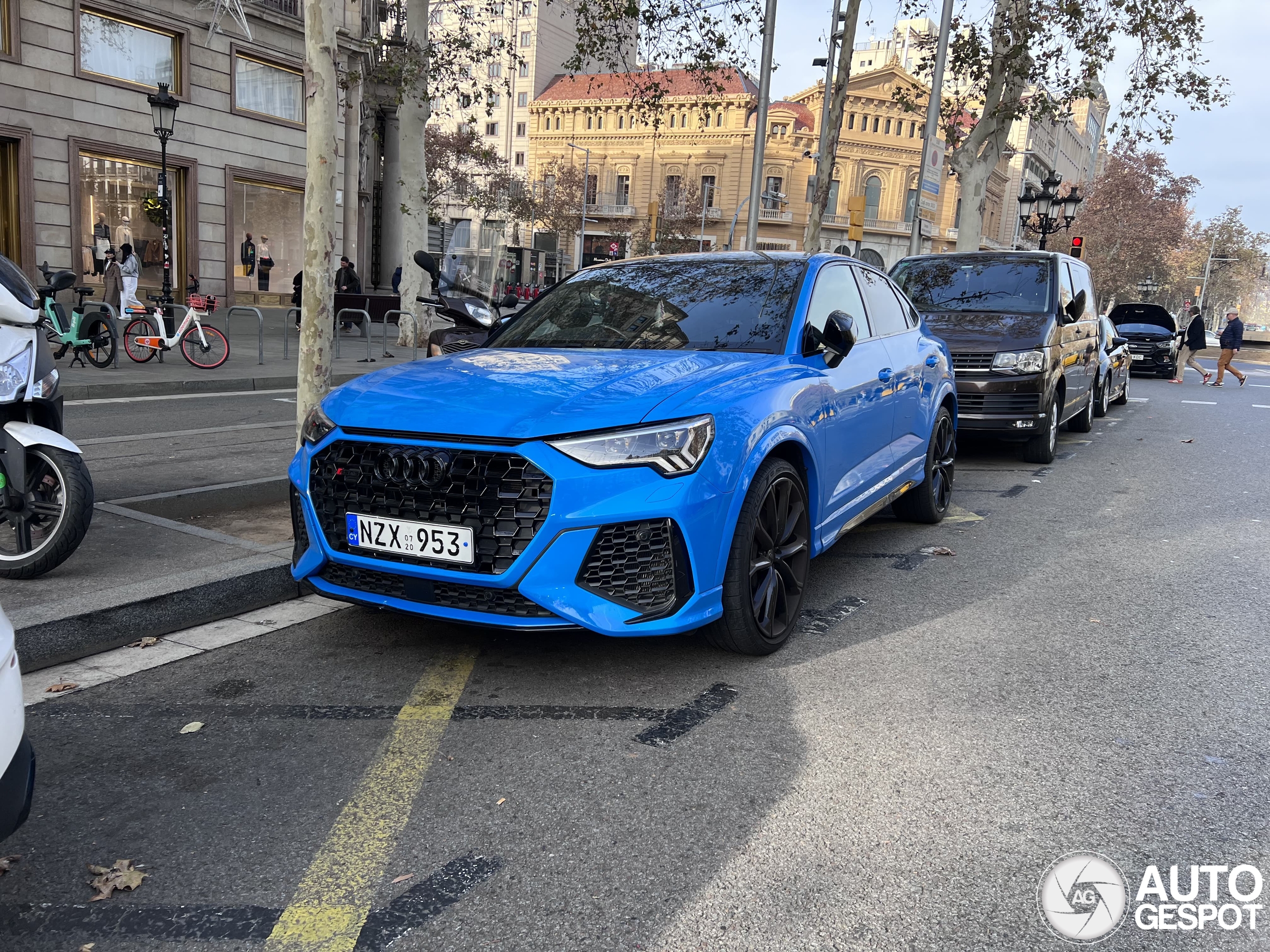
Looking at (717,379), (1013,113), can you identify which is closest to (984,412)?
(717,379)

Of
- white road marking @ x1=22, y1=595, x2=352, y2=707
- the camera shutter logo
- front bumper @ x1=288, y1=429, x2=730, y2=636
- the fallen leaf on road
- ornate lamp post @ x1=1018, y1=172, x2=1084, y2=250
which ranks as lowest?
white road marking @ x1=22, y1=595, x2=352, y2=707

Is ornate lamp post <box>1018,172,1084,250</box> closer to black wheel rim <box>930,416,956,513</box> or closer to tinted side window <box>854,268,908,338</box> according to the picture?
black wheel rim <box>930,416,956,513</box>

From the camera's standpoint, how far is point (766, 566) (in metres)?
4.00

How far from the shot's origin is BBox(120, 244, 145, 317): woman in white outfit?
1970cm

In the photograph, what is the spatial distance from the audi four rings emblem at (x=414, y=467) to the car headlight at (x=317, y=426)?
0.32 meters

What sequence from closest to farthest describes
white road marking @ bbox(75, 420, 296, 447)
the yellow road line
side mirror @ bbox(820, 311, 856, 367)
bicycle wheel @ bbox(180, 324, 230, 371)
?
the yellow road line, side mirror @ bbox(820, 311, 856, 367), white road marking @ bbox(75, 420, 296, 447), bicycle wheel @ bbox(180, 324, 230, 371)

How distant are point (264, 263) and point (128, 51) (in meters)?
6.13

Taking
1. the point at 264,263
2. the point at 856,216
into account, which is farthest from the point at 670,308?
the point at 264,263

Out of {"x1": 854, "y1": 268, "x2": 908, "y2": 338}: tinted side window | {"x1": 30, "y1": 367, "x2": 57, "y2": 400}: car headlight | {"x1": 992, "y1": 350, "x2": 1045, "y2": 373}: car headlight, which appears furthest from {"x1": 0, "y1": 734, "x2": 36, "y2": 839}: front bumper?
{"x1": 992, "y1": 350, "x2": 1045, "y2": 373}: car headlight

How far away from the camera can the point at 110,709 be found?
344 cm

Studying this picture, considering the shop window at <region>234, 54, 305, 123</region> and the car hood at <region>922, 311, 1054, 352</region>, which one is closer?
the car hood at <region>922, 311, 1054, 352</region>

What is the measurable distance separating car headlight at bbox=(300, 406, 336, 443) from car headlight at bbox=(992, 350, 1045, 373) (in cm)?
658

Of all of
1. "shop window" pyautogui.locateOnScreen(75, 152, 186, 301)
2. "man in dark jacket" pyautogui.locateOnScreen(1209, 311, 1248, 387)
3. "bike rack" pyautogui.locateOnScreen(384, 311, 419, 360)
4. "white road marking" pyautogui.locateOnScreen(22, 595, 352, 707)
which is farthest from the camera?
"man in dark jacket" pyautogui.locateOnScreen(1209, 311, 1248, 387)

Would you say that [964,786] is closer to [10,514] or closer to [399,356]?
[10,514]
